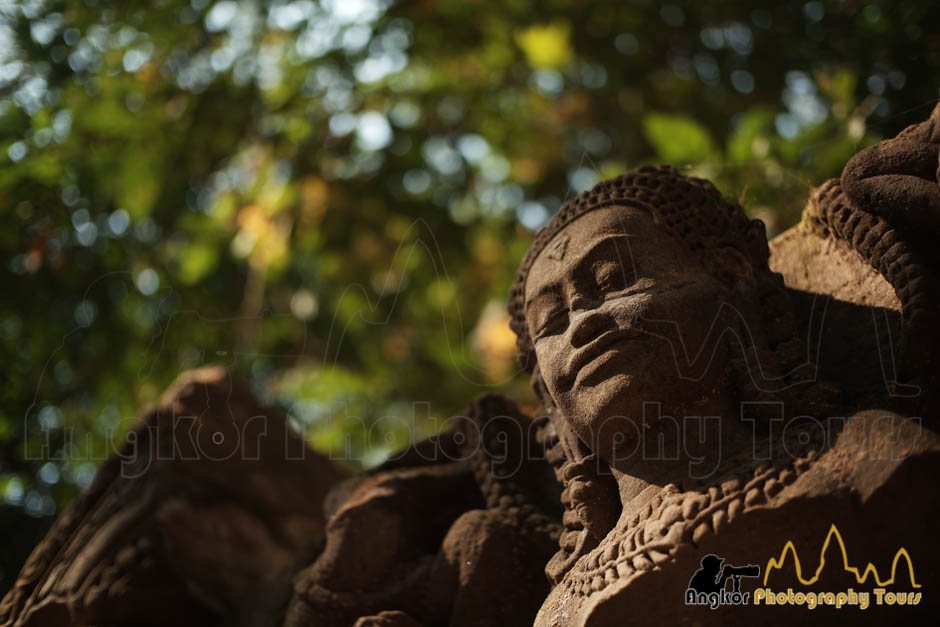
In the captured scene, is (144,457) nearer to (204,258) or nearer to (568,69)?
(204,258)

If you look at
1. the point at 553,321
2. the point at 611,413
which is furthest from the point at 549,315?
the point at 611,413

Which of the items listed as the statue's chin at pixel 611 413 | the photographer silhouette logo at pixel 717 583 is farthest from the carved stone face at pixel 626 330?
the photographer silhouette logo at pixel 717 583

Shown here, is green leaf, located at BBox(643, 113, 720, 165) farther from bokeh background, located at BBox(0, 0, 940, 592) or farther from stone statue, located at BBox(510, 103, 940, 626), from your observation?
stone statue, located at BBox(510, 103, 940, 626)

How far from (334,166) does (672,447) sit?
243 inches

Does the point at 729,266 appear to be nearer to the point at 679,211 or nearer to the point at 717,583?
the point at 679,211

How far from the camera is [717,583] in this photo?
7.73 ft

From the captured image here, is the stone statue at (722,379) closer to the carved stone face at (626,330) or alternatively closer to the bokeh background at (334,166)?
the carved stone face at (626,330)

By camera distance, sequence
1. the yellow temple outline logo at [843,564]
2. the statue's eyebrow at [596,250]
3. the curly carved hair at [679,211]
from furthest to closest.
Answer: the curly carved hair at [679,211] < the statue's eyebrow at [596,250] < the yellow temple outline logo at [843,564]

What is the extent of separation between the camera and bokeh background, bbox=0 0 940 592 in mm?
5152

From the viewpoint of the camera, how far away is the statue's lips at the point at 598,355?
8.86 feet

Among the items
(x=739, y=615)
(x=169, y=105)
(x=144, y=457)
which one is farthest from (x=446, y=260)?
(x=739, y=615)

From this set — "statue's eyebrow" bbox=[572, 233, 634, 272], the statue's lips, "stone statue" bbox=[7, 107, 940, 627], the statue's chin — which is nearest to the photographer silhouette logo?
"stone statue" bbox=[7, 107, 940, 627]

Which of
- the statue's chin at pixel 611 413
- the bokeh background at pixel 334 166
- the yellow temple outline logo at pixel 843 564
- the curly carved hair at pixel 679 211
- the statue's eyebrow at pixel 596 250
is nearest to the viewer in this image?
the yellow temple outline logo at pixel 843 564

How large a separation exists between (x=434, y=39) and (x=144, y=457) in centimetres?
479
